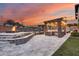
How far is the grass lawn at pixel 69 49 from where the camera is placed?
2561mm

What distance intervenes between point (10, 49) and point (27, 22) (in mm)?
427

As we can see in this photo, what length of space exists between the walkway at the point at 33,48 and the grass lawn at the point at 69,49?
55 millimetres

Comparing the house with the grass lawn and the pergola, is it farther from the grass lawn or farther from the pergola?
the grass lawn

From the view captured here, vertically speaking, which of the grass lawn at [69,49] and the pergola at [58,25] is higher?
the pergola at [58,25]

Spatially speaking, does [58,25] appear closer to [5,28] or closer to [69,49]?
[69,49]

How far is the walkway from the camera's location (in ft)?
8.46

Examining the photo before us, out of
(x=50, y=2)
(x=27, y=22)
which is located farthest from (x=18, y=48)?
(x=50, y=2)

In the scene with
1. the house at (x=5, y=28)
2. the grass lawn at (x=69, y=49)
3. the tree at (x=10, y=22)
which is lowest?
the grass lawn at (x=69, y=49)

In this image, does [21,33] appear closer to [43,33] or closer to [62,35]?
[43,33]

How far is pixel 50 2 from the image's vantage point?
260 centimetres

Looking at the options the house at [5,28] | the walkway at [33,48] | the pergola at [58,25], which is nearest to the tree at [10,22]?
the house at [5,28]

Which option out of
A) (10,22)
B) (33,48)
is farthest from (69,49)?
(10,22)

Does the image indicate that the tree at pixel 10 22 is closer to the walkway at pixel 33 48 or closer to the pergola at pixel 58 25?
the walkway at pixel 33 48

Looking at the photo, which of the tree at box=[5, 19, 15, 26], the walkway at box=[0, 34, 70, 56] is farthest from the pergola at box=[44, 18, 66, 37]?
the tree at box=[5, 19, 15, 26]
